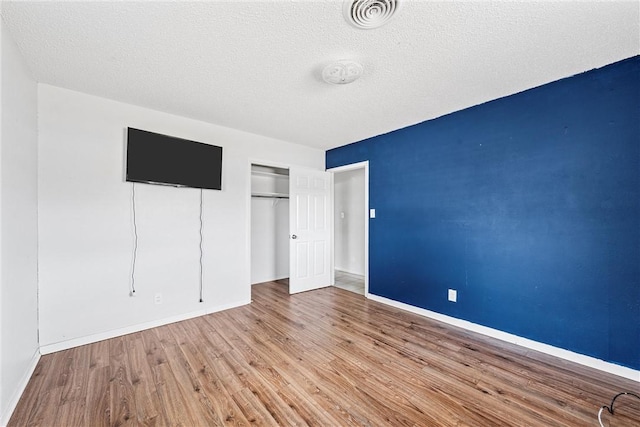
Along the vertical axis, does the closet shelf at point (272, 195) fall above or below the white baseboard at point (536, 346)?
above

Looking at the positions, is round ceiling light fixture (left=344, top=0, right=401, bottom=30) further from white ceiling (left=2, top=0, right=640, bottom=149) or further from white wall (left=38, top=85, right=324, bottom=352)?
white wall (left=38, top=85, right=324, bottom=352)

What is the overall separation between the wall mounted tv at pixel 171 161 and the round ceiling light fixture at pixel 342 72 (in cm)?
184

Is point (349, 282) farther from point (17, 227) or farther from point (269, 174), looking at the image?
point (17, 227)

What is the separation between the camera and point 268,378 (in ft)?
6.33

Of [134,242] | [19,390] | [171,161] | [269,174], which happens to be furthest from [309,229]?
[19,390]

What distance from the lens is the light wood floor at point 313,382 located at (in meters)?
1.57

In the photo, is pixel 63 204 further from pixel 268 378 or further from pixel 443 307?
pixel 443 307

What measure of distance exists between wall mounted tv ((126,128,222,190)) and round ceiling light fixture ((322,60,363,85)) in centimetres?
184

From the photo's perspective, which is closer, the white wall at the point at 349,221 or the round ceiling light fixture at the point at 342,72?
the round ceiling light fixture at the point at 342,72

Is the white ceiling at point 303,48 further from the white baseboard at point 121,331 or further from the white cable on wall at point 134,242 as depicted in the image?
the white baseboard at point 121,331

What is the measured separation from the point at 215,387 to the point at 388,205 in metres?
2.88

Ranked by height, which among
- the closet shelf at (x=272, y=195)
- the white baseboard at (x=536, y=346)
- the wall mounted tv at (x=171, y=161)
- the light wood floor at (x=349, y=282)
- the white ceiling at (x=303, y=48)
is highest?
the white ceiling at (x=303, y=48)

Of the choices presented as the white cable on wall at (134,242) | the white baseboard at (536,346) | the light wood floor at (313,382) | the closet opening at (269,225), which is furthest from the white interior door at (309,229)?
the white cable on wall at (134,242)

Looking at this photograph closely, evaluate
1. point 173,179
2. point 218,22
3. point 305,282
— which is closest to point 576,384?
point 305,282
